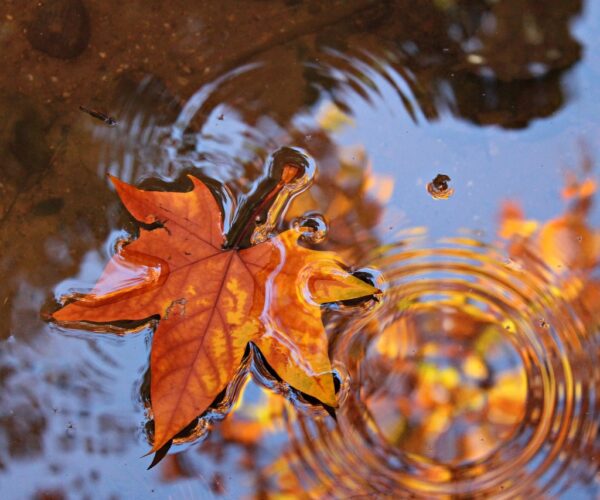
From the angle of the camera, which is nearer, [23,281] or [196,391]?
[196,391]

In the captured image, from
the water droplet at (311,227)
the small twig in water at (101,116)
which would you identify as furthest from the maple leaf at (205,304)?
the small twig in water at (101,116)

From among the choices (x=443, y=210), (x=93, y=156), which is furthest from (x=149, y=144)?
(x=443, y=210)

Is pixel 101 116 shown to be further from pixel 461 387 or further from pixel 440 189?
pixel 461 387

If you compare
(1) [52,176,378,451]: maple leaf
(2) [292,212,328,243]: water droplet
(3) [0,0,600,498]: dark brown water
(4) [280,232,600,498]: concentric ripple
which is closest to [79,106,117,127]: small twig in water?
(3) [0,0,600,498]: dark brown water

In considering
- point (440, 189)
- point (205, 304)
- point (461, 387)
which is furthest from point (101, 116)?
point (461, 387)

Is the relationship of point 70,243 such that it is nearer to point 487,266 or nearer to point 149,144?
point 149,144

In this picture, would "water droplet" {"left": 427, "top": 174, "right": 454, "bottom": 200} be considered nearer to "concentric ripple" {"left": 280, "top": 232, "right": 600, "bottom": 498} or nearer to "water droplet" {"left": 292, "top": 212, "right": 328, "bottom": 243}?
"concentric ripple" {"left": 280, "top": 232, "right": 600, "bottom": 498}

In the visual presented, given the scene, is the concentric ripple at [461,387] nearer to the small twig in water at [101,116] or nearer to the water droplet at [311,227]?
the water droplet at [311,227]
